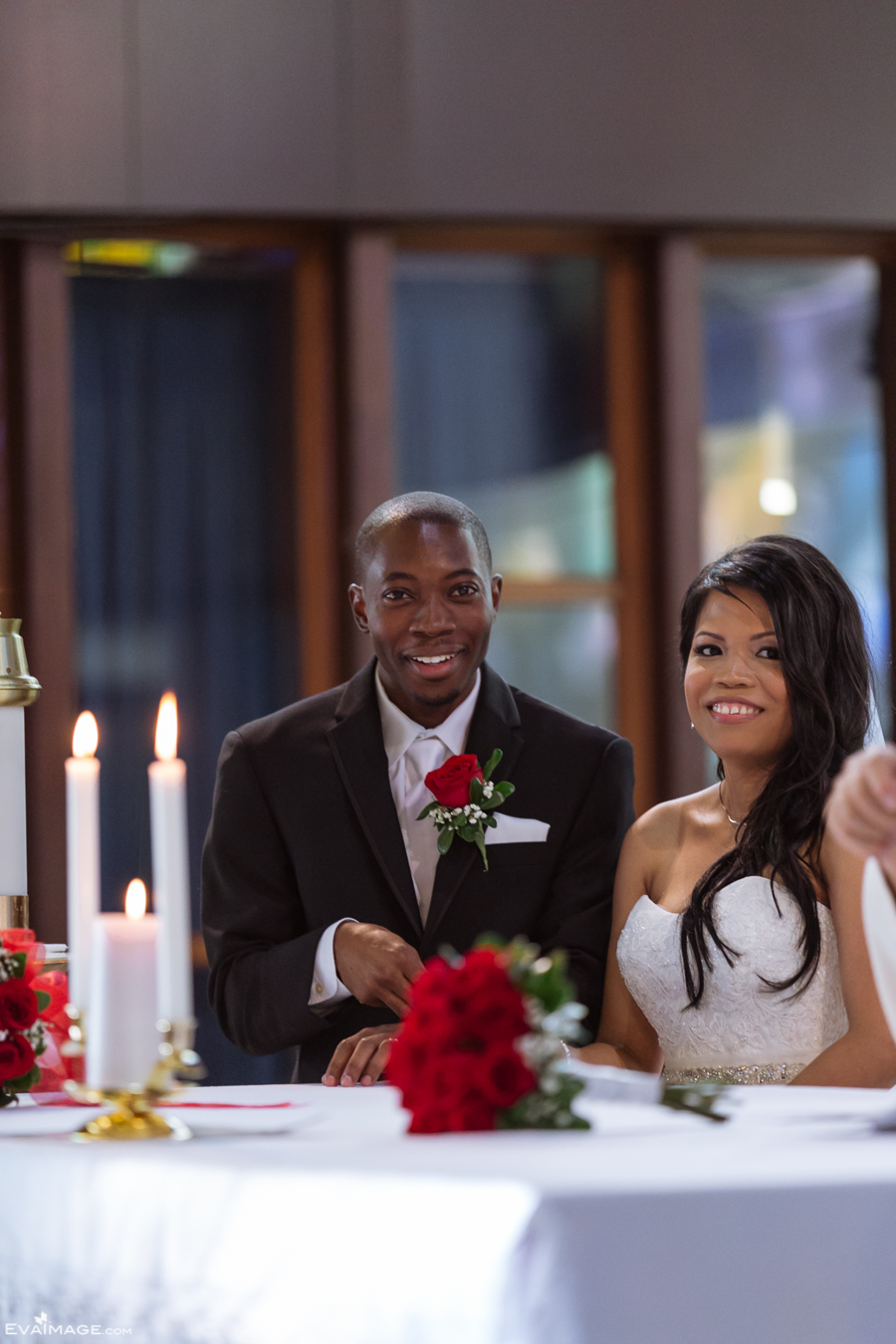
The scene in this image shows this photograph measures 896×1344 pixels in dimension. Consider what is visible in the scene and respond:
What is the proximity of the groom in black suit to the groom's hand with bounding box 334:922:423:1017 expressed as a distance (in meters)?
0.19

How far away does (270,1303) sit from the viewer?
1.32 metres

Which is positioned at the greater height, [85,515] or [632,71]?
[632,71]

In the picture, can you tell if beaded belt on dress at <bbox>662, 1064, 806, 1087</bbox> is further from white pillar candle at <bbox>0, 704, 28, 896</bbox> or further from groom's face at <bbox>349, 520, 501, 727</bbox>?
white pillar candle at <bbox>0, 704, 28, 896</bbox>

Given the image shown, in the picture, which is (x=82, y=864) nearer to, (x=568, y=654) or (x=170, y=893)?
(x=170, y=893)

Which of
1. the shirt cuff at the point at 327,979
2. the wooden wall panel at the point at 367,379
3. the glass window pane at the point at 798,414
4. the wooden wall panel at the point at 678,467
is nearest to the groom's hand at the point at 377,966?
the shirt cuff at the point at 327,979

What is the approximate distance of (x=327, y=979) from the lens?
278 cm

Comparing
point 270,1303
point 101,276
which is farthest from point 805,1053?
point 101,276

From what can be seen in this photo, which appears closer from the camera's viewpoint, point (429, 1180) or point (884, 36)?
point (429, 1180)

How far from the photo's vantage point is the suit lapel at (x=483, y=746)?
2.98 metres

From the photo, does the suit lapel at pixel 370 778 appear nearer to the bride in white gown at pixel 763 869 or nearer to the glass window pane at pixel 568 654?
the bride in white gown at pixel 763 869

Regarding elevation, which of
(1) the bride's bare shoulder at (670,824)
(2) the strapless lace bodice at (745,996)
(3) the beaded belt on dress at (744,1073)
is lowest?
(3) the beaded belt on dress at (744,1073)

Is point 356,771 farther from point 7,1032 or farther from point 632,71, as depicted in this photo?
point 632,71

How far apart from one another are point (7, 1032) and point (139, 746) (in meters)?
3.64

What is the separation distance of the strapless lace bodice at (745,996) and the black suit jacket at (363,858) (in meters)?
0.14
